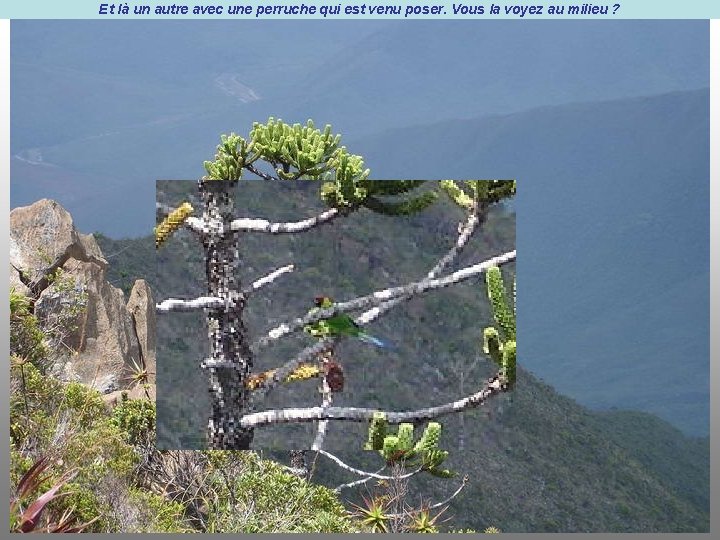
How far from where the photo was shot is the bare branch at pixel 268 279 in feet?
24.8

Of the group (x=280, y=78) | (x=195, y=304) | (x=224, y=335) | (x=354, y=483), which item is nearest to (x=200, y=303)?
(x=195, y=304)

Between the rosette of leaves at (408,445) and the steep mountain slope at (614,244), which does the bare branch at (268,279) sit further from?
the steep mountain slope at (614,244)

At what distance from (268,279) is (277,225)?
0.38 m

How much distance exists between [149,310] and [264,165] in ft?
12.2

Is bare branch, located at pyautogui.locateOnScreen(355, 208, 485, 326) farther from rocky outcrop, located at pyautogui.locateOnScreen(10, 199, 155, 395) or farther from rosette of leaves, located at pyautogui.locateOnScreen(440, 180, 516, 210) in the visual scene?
rocky outcrop, located at pyautogui.locateOnScreen(10, 199, 155, 395)

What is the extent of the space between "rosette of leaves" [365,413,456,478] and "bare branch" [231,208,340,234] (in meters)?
1.41

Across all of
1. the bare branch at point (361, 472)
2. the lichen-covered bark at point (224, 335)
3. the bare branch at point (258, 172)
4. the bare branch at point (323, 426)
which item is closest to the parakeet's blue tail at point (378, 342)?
the bare branch at point (323, 426)

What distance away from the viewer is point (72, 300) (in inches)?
410

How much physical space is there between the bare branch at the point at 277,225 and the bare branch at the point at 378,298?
0.59 meters

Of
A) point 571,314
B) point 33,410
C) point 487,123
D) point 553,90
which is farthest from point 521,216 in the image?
point 33,410

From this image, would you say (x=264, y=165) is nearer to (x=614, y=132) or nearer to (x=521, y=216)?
(x=521, y=216)

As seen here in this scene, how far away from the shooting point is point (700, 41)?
175ft

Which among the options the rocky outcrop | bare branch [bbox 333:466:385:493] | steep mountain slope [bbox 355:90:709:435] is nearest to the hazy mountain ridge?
steep mountain slope [bbox 355:90:709:435]

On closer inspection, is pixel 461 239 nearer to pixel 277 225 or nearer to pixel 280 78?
pixel 277 225
